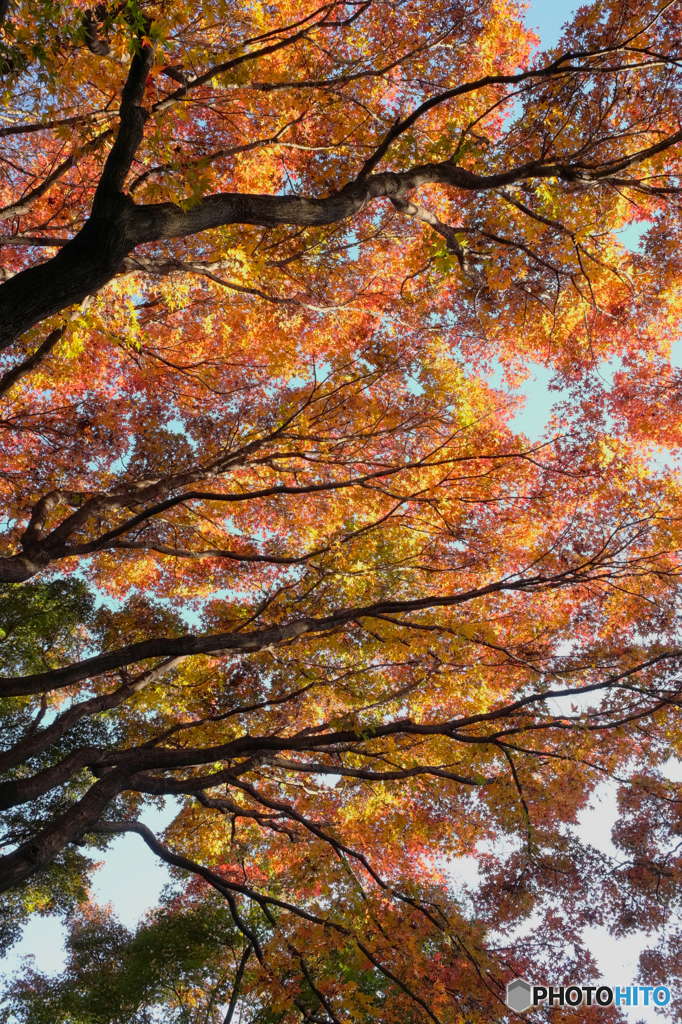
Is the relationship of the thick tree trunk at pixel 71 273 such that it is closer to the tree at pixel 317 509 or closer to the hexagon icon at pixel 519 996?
the tree at pixel 317 509

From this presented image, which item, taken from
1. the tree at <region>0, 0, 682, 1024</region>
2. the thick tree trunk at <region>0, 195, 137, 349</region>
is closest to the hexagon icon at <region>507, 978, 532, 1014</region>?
the tree at <region>0, 0, 682, 1024</region>

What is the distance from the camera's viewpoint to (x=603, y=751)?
845cm

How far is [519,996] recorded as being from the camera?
672 cm

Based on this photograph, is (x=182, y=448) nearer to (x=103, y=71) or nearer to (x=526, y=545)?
(x=103, y=71)

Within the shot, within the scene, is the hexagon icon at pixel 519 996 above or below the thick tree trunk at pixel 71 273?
below

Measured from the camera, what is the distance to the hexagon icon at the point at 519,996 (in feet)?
20.9

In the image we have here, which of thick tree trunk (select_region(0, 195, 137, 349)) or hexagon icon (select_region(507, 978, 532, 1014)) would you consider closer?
thick tree trunk (select_region(0, 195, 137, 349))

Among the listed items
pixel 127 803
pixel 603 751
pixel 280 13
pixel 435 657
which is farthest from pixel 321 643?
pixel 280 13

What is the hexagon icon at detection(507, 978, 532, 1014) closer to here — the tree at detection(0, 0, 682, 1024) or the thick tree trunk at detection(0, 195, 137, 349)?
the tree at detection(0, 0, 682, 1024)

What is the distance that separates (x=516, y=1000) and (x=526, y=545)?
5697 mm

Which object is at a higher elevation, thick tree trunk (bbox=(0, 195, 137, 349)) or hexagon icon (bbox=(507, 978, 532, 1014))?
thick tree trunk (bbox=(0, 195, 137, 349))

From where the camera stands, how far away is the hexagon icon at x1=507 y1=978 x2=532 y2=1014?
20.9ft

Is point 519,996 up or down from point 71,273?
down

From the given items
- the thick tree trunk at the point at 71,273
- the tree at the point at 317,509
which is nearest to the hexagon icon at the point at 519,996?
the tree at the point at 317,509
